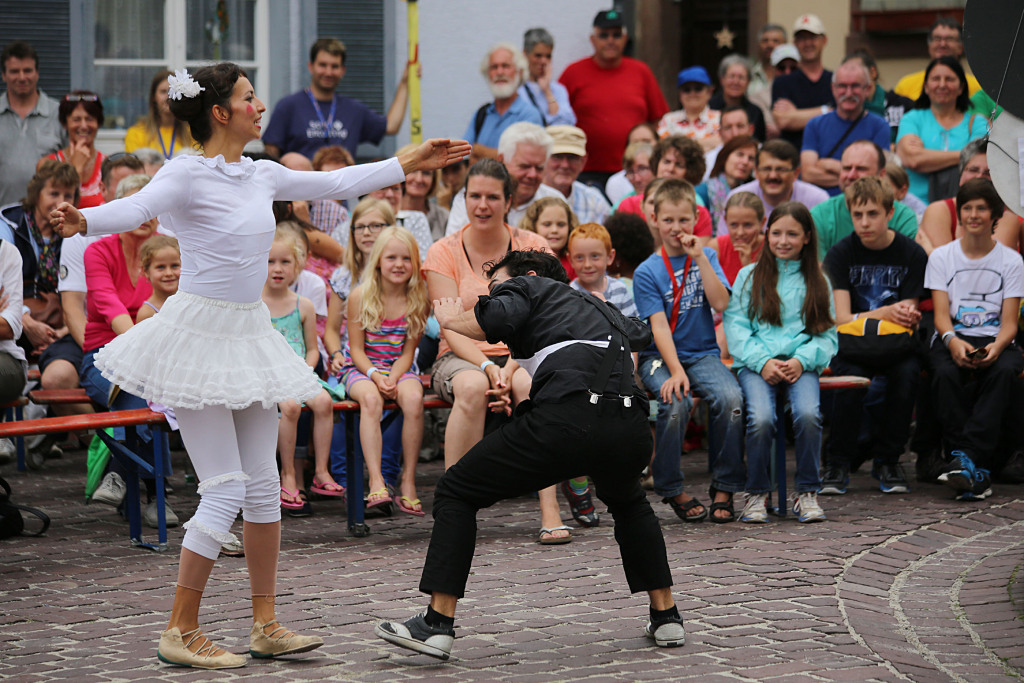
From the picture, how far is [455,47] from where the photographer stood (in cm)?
1280

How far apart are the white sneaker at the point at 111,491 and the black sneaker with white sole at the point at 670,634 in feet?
12.5

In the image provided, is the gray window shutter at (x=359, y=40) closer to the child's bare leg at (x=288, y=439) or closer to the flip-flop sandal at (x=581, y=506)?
the child's bare leg at (x=288, y=439)

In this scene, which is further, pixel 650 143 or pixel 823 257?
pixel 650 143

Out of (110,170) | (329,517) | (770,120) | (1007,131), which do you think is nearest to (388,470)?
(329,517)

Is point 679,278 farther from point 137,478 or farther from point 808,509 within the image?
point 137,478

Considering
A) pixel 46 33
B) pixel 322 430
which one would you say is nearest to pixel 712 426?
pixel 322 430

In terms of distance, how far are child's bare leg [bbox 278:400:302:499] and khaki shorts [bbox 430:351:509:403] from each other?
30.9 inches

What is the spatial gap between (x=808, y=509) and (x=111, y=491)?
392 cm

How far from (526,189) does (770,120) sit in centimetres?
424

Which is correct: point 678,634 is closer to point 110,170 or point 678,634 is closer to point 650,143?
point 110,170

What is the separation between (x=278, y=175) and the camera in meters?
5.12

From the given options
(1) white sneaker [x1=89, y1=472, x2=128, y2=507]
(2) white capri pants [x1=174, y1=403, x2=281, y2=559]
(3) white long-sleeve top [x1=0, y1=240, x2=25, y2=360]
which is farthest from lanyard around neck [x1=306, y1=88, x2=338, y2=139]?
(2) white capri pants [x1=174, y1=403, x2=281, y2=559]

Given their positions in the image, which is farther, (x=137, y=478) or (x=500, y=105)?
(x=500, y=105)

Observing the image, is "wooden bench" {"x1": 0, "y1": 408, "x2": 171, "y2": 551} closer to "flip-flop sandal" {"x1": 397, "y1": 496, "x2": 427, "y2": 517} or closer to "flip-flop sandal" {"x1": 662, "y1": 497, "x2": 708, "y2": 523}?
"flip-flop sandal" {"x1": 397, "y1": 496, "x2": 427, "y2": 517}
